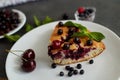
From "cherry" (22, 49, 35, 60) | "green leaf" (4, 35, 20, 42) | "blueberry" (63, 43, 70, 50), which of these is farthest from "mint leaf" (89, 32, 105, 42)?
"green leaf" (4, 35, 20, 42)

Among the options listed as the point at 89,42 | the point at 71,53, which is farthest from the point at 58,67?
the point at 89,42

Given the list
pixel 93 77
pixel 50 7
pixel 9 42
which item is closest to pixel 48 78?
pixel 93 77

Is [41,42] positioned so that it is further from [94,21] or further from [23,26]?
[94,21]

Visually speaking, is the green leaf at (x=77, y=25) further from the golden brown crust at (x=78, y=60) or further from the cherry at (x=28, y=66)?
the cherry at (x=28, y=66)

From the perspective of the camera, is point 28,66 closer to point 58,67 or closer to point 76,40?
point 58,67

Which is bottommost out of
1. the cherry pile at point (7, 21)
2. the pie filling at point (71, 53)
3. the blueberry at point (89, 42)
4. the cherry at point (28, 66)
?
the cherry at point (28, 66)

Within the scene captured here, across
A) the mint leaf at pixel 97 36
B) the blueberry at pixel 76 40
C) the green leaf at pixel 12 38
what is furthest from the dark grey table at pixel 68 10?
the blueberry at pixel 76 40

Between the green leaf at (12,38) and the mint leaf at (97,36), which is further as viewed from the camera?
the green leaf at (12,38)
